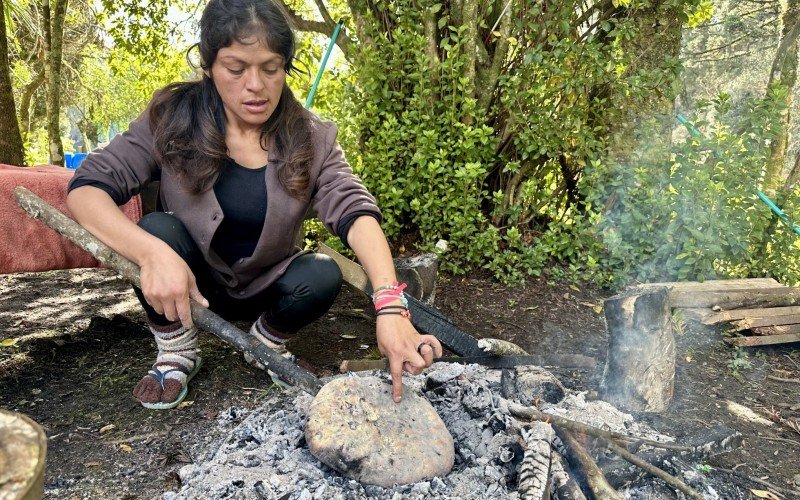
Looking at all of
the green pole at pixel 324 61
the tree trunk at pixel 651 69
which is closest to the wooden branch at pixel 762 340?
the tree trunk at pixel 651 69

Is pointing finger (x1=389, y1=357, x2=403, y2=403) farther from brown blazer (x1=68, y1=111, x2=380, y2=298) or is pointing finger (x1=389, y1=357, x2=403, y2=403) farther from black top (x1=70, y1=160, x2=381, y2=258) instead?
black top (x1=70, y1=160, x2=381, y2=258)

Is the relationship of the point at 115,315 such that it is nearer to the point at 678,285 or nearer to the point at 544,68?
the point at 544,68

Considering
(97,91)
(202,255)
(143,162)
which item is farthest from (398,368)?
(97,91)

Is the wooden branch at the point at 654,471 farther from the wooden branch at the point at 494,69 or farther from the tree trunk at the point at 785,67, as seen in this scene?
the tree trunk at the point at 785,67

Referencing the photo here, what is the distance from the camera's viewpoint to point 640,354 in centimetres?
236

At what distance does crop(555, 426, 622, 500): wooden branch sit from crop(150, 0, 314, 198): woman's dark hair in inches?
56.6

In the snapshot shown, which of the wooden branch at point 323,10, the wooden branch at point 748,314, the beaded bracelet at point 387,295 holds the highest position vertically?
the wooden branch at point 323,10

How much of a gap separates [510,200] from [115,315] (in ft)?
9.96

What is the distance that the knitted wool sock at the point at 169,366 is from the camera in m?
2.41

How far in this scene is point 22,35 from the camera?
1312 cm

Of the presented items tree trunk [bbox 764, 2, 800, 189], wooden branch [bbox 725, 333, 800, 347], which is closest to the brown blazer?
wooden branch [bbox 725, 333, 800, 347]

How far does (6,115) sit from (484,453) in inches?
223

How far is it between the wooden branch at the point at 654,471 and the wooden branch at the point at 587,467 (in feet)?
0.34

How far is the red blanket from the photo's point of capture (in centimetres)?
254
